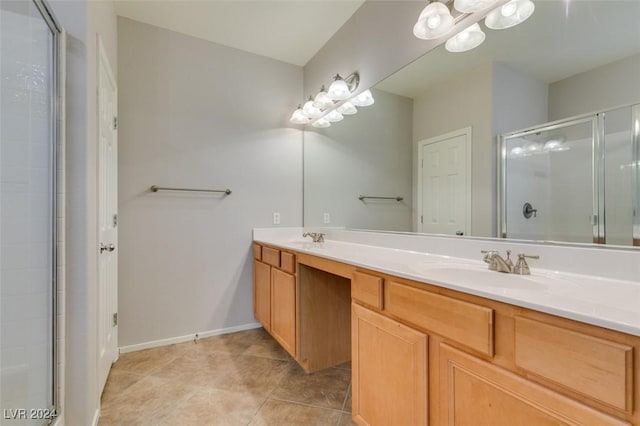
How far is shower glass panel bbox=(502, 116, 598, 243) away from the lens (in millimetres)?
1051

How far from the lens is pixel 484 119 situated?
4.46 feet

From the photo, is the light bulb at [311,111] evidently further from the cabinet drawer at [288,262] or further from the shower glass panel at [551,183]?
the shower glass panel at [551,183]

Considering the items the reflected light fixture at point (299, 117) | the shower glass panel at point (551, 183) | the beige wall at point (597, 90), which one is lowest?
the shower glass panel at point (551, 183)

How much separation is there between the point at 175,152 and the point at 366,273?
1.93 metres

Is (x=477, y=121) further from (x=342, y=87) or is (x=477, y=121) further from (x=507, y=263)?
(x=342, y=87)

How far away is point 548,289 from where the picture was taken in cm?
89

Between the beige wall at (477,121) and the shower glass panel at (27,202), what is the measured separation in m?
1.84

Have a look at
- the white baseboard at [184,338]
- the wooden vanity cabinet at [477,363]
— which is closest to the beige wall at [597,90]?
the wooden vanity cabinet at [477,363]

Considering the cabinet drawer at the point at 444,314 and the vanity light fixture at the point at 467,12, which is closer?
the cabinet drawer at the point at 444,314

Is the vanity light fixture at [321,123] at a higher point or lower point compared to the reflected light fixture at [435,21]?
lower

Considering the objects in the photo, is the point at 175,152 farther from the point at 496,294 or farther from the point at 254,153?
the point at 496,294

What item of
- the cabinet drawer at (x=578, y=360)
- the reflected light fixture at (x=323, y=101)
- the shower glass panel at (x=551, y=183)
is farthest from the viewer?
the reflected light fixture at (x=323, y=101)

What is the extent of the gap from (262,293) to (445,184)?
1.66 m

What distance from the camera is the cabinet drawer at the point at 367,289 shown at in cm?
116
